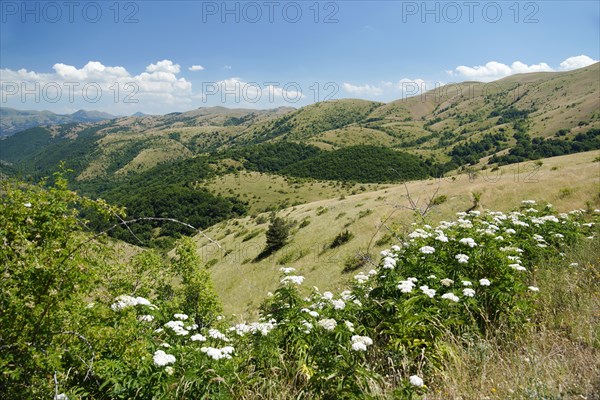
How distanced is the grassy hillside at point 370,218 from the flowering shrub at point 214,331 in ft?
37.9

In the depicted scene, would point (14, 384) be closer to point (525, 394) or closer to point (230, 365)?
point (230, 365)

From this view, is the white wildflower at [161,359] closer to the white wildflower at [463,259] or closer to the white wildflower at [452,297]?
the white wildflower at [452,297]

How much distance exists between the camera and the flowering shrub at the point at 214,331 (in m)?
3.29

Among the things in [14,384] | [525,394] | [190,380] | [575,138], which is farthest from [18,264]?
[575,138]

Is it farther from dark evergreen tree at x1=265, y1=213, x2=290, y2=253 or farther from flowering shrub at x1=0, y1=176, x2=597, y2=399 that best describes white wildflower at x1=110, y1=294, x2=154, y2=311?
dark evergreen tree at x1=265, y1=213, x2=290, y2=253

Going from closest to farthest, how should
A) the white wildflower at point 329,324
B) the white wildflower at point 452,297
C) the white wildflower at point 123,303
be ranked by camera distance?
the white wildflower at point 123,303
the white wildflower at point 329,324
the white wildflower at point 452,297

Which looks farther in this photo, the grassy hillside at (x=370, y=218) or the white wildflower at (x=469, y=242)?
the grassy hillside at (x=370, y=218)

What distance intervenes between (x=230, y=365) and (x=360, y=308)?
2.24m

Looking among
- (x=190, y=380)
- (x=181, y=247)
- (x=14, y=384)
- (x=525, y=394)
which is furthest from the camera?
(x=181, y=247)

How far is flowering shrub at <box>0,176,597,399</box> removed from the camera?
329 cm

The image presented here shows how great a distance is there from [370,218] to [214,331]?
26588mm

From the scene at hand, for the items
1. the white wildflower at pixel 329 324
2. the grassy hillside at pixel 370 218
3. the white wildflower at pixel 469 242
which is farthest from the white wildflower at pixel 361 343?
the grassy hillside at pixel 370 218

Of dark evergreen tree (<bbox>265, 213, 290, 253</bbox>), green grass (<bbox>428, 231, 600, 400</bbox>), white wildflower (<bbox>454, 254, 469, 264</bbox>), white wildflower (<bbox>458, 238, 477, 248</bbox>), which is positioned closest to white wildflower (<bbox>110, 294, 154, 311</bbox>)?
green grass (<bbox>428, 231, 600, 400</bbox>)

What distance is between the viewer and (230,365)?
4195 mm
